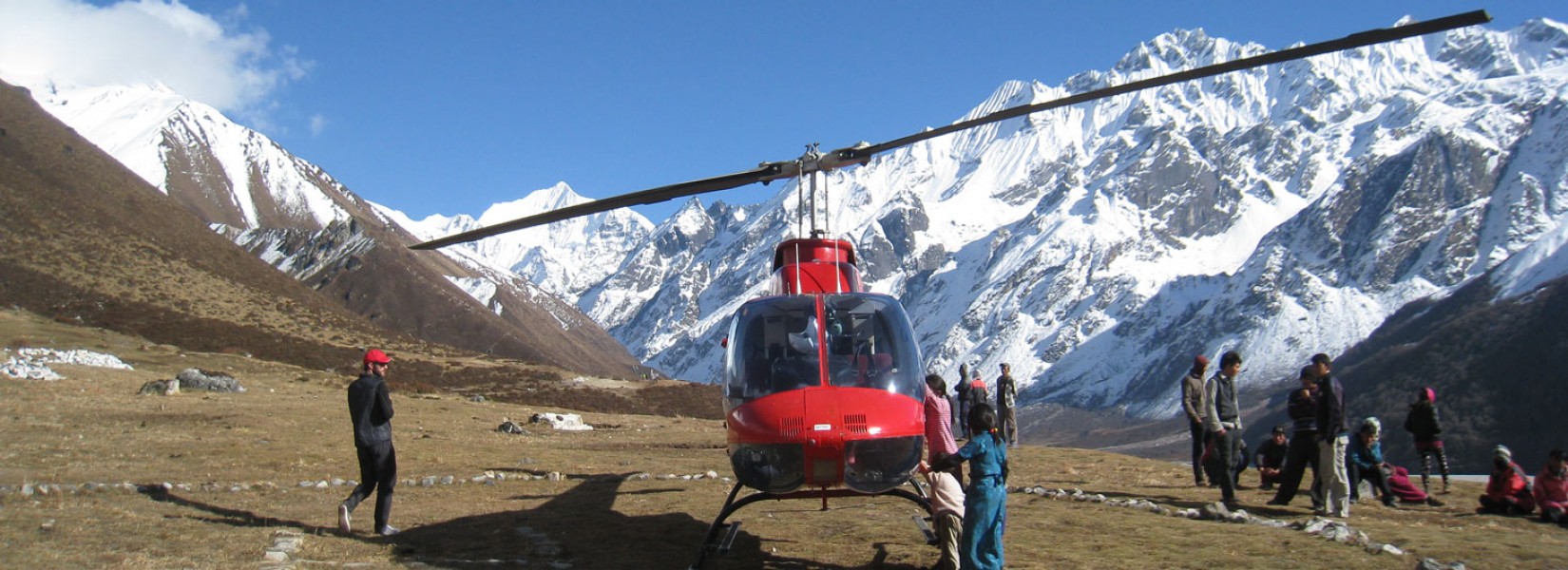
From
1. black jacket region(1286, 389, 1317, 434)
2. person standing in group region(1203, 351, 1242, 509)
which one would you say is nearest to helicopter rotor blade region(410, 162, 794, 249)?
person standing in group region(1203, 351, 1242, 509)

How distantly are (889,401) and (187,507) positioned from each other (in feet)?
31.1

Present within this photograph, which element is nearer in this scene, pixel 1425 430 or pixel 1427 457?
pixel 1425 430

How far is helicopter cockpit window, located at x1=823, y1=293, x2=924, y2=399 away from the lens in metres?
11.6

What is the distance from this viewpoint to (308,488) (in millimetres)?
17531

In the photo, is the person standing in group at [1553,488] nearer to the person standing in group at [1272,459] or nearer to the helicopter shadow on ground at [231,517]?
the person standing in group at [1272,459]

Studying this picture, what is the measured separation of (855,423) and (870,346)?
1.42 meters

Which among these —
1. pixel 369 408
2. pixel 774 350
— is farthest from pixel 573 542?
pixel 774 350

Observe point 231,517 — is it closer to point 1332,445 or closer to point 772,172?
point 772,172

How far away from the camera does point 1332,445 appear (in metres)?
15.2

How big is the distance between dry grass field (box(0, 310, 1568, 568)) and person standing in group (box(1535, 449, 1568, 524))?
637 millimetres

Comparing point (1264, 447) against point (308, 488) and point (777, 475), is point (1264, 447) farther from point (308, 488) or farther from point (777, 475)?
point (308, 488)

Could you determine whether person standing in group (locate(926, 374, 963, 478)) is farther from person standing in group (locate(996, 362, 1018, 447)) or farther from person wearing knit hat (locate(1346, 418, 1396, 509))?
person standing in group (locate(996, 362, 1018, 447))

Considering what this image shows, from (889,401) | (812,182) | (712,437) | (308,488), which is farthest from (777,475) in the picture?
(712,437)

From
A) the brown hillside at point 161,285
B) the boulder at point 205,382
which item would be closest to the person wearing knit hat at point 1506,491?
the boulder at point 205,382
